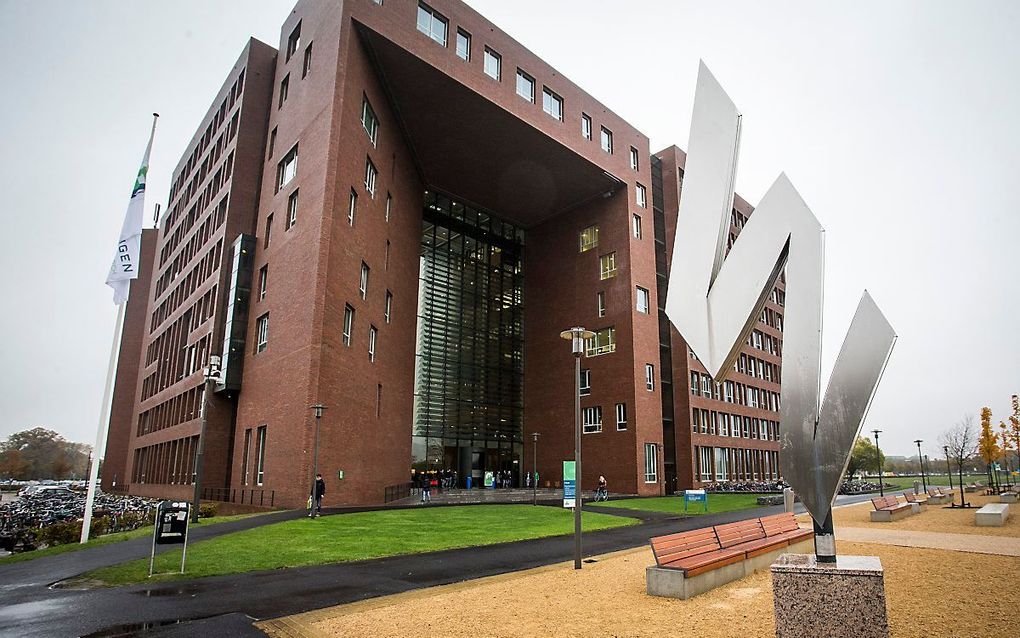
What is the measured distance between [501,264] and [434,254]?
746cm

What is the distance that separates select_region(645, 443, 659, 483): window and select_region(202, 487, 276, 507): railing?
26407 millimetres

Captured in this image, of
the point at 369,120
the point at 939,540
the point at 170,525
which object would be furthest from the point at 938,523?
Answer: the point at 369,120

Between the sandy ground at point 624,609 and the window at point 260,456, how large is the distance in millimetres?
21226

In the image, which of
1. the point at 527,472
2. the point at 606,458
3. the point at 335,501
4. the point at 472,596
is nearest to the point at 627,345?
the point at 606,458

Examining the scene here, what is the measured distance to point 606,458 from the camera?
143ft

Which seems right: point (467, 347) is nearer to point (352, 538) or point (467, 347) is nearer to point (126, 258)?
point (126, 258)

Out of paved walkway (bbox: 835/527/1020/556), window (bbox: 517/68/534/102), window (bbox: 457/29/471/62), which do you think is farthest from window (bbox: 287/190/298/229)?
paved walkway (bbox: 835/527/1020/556)

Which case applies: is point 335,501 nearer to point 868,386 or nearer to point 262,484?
point 262,484

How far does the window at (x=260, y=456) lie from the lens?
28.2 meters

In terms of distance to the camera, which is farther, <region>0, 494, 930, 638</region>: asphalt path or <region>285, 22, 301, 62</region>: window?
<region>285, 22, 301, 62</region>: window

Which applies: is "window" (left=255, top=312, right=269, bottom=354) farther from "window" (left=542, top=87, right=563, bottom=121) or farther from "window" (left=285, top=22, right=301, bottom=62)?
"window" (left=542, top=87, right=563, bottom=121)

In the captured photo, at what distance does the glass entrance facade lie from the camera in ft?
150

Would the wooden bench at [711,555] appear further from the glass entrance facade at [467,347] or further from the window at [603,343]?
the glass entrance facade at [467,347]

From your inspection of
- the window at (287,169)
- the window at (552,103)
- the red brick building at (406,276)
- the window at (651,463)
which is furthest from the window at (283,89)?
the window at (651,463)
